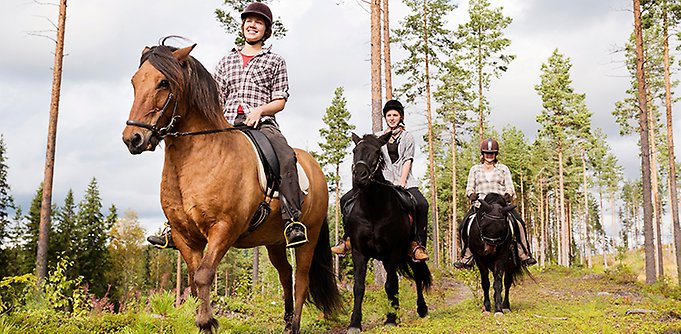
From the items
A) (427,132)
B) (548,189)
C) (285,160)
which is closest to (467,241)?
(285,160)

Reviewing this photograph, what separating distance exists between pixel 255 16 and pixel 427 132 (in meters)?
29.8

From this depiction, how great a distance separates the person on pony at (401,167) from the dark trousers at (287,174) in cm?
290

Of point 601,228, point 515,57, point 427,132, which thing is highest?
point 515,57

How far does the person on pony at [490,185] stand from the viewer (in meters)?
10.4

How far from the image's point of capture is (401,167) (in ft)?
29.0

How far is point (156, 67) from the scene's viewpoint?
4.52 m

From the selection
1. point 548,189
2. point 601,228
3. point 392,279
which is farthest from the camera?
point 601,228

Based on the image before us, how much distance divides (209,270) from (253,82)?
2408 mm

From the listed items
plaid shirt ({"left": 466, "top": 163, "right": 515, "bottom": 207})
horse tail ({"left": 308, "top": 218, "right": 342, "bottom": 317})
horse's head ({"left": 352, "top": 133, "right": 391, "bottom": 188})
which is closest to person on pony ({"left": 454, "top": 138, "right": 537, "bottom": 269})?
plaid shirt ({"left": 466, "top": 163, "right": 515, "bottom": 207})

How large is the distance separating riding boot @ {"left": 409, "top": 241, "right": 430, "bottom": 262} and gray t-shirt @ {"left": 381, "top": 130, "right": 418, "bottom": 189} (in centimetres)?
94

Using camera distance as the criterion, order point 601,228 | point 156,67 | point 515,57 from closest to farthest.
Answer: point 156,67 < point 515,57 < point 601,228

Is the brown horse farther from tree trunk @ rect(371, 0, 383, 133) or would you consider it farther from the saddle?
tree trunk @ rect(371, 0, 383, 133)

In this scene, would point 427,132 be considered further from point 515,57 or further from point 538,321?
point 538,321

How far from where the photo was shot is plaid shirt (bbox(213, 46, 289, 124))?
612 cm
